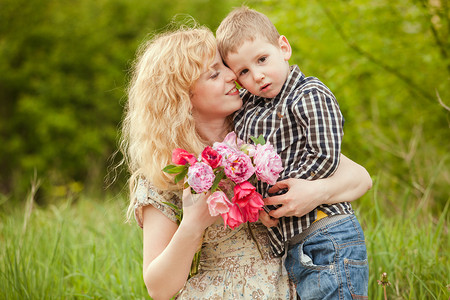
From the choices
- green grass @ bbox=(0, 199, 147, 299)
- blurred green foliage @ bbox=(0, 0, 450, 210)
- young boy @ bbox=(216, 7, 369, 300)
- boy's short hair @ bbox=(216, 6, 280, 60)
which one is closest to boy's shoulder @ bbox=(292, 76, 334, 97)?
young boy @ bbox=(216, 7, 369, 300)

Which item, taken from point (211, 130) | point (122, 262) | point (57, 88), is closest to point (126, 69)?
point (57, 88)

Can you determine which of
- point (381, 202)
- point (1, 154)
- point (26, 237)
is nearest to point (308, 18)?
point (381, 202)

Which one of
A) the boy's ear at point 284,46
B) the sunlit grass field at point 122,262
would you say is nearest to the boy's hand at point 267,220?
the boy's ear at point 284,46

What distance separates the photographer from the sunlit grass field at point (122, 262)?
8.93 feet

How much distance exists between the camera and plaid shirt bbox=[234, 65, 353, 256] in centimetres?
197

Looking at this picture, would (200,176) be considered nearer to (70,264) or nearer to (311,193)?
(311,193)

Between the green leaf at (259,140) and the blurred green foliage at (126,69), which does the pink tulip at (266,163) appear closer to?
the green leaf at (259,140)

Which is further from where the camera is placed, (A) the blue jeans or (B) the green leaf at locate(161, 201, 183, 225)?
(B) the green leaf at locate(161, 201, 183, 225)

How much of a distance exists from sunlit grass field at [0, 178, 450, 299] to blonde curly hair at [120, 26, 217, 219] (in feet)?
3.40

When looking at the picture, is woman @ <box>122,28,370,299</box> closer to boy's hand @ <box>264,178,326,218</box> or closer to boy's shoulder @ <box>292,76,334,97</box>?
boy's hand @ <box>264,178,326,218</box>

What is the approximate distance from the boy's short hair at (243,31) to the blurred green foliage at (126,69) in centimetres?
219

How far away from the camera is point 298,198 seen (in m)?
1.93

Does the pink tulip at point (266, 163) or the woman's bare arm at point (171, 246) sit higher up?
the pink tulip at point (266, 163)

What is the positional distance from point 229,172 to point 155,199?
20.0 inches
